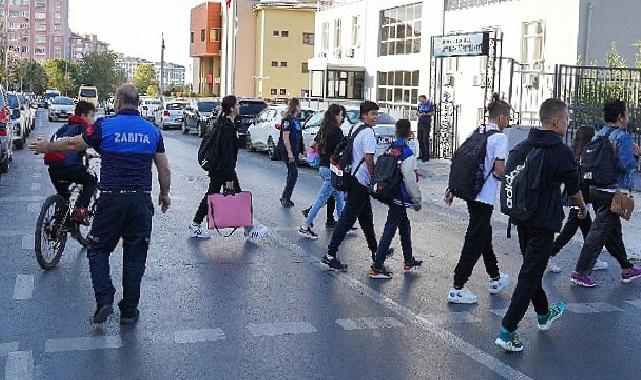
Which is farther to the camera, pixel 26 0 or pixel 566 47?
pixel 26 0

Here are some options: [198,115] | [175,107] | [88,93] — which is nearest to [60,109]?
[175,107]

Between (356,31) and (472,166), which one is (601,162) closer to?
(472,166)

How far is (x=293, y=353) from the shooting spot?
241 inches

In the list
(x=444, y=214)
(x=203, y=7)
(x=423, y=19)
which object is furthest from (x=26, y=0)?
(x=444, y=214)

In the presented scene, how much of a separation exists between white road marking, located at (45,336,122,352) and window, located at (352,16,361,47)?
124ft

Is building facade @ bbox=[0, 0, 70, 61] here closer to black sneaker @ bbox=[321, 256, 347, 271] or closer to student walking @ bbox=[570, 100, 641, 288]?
black sneaker @ bbox=[321, 256, 347, 271]

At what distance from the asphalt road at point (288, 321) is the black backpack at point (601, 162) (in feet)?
3.69

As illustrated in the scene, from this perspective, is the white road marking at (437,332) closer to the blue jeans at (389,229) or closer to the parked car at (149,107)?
the blue jeans at (389,229)

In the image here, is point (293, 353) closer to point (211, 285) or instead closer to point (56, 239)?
point (211, 285)

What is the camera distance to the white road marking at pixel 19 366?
5.51 meters

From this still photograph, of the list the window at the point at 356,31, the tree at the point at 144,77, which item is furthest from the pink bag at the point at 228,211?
the tree at the point at 144,77

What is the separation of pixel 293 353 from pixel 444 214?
863 cm

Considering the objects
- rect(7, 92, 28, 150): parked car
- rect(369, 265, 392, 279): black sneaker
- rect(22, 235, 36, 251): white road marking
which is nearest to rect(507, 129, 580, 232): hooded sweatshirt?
rect(369, 265, 392, 279): black sneaker

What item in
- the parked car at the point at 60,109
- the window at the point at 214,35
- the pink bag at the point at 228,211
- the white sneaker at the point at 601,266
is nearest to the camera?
the white sneaker at the point at 601,266
